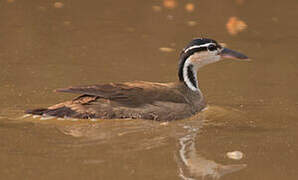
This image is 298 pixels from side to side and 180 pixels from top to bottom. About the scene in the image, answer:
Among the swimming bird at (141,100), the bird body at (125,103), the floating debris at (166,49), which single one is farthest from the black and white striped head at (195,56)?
the floating debris at (166,49)

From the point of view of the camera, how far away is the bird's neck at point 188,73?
8531mm

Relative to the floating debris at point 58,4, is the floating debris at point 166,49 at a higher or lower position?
lower

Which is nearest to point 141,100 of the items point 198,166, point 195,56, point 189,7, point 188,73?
point 188,73

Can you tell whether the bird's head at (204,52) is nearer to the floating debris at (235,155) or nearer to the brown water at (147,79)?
the brown water at (147,79)

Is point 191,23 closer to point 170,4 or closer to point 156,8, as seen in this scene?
point 156,8

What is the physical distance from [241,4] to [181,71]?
606cm

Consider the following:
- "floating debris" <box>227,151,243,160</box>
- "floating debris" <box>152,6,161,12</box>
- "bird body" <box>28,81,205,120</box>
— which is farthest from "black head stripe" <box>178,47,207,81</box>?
"floating debris" <box>152,6,161,12</box>

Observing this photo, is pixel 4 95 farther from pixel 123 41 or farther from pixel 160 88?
pixel 123 41

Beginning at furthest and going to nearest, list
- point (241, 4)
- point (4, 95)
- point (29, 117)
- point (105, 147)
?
point (241, 4) < point (4, 95) < point (29, 117) < point (105, 147)

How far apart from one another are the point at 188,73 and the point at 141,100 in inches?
40.0

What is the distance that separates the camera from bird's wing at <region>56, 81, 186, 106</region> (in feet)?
25.1

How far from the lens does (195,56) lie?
8.51 metres

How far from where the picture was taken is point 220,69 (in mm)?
9945

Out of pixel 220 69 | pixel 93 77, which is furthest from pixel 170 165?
pixel 220 69
